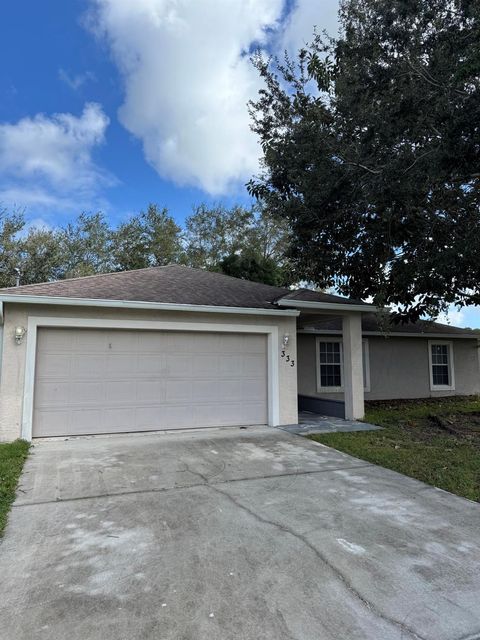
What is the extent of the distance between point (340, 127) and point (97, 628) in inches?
377

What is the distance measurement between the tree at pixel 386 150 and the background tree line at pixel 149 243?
11.8 m

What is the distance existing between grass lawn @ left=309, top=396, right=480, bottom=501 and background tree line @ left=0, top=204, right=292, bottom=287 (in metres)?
12.5

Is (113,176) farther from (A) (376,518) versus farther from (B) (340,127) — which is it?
(A) (376,518)

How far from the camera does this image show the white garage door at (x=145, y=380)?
8.21 metres

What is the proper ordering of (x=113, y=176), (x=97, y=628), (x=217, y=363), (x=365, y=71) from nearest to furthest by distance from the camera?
(x=97, y=628) → (x=365, y=71) → (x=217, y=363) → (x=113, y=176)

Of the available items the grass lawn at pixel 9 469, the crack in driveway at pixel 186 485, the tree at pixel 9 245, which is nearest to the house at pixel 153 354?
the grass lawn at pixel 9 469

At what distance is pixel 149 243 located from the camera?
2759 centimetres

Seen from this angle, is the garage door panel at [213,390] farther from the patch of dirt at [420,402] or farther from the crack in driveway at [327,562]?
the patch of dirt at [420,402]

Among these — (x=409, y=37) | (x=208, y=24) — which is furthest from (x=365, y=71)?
(x=208, y=24)

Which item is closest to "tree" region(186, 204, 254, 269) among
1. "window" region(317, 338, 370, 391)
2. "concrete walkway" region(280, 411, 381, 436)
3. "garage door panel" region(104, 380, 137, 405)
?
"window" region(317, 338, 370, 391)

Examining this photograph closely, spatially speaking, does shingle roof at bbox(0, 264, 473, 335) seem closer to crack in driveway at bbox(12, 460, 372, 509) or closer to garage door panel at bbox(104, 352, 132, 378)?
garage door panel at bbox(104, 352, 132, 378)

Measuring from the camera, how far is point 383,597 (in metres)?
2.95

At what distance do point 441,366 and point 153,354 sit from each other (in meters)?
11.9

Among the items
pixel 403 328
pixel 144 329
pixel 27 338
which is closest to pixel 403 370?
pixel 403 328
